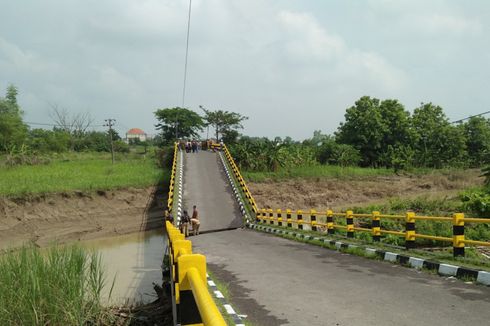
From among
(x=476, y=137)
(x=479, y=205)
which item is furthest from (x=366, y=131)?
(x=479, y=205)

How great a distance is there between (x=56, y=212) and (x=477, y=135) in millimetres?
51220

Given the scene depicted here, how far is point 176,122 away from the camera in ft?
190

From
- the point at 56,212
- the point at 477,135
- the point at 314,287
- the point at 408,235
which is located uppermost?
the point at 477,135

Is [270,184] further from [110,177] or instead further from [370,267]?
[370,267]

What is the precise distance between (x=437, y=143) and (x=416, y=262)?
48967 mm

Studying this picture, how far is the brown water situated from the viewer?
12.7 metres

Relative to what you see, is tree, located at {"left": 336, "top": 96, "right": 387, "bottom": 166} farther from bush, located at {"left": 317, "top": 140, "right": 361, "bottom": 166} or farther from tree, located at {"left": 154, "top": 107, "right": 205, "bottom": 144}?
tree, located at {"left": 154, "top": 107, "right": 205, "bottom": 144}

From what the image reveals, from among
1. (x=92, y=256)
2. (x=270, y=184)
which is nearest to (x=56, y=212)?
(x=270, y=184)

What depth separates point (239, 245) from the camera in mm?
14367

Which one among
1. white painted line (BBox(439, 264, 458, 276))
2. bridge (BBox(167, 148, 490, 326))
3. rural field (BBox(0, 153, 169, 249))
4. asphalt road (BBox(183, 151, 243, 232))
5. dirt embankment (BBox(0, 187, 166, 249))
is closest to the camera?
bridge (BBox(167, 148, 490, 326))

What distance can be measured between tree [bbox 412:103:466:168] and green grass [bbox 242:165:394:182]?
8950 millimetres

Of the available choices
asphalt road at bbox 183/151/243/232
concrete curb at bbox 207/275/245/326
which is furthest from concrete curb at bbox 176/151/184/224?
concrete curb at bbox 207/275/245/326

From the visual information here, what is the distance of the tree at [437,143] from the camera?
168ft

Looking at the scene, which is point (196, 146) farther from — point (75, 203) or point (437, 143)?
point (437, 143)
